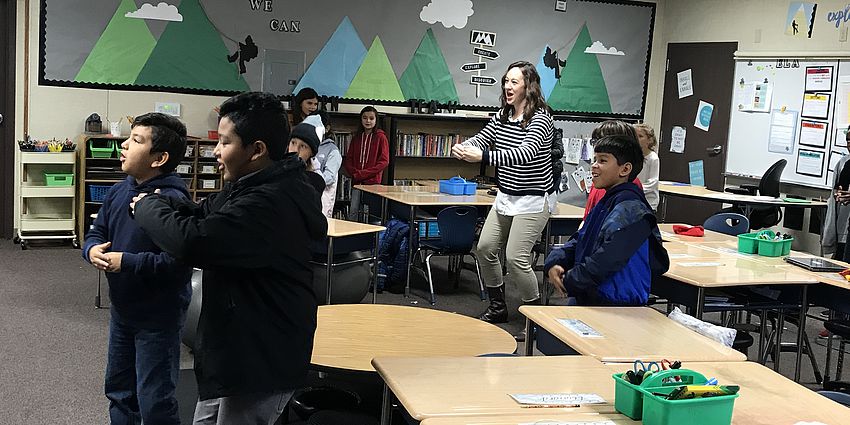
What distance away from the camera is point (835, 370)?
17.9 feet

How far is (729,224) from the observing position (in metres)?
6.12

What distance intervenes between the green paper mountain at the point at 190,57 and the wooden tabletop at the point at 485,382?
6.72 m

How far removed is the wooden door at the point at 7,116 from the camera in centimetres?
806

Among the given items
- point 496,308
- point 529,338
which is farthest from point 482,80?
point 529,338

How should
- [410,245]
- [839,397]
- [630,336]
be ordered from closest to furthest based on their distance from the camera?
[839,397]
[630,336]
[410,245]

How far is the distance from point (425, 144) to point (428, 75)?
81cm

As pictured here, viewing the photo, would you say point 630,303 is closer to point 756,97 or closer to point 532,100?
point 532,100

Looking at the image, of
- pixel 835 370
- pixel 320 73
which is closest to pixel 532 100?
pixel 835 370

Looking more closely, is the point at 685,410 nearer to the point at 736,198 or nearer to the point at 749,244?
the point at 749,244

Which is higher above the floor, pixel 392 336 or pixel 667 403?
pixel 667 403

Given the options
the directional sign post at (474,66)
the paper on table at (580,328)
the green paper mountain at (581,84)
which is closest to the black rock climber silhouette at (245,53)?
the directional sign post at (474,66)

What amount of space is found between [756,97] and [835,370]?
4506mm

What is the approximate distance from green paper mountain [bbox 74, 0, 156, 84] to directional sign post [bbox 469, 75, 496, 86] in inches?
139

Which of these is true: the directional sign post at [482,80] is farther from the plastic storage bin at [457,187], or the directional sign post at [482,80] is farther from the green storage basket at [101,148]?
the green storage basket at [101,148]
